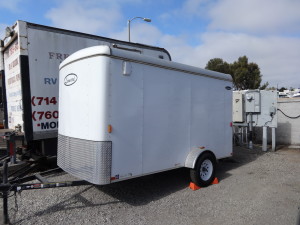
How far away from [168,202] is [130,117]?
1.71 meters

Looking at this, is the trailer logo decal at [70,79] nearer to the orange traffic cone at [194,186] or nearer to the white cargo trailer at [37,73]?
the white cargo trailer at [37,73]

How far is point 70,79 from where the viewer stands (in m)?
4.57

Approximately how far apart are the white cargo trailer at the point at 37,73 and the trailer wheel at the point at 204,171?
3.25 meters

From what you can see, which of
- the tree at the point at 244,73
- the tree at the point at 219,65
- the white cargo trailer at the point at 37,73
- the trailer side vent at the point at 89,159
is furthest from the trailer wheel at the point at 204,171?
the tree at the point at 219,65

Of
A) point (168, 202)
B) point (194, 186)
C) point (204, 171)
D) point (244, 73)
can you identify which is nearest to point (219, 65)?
point (244, 73)

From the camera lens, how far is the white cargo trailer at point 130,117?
3924 millimetres

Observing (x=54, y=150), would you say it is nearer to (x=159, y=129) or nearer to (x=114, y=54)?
(x=159, y=129)

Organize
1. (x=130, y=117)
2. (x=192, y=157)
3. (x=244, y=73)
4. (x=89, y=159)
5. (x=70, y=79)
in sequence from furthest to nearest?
(x=244, y=73) → (x=192, y=157) → (x=70, y=79) → (x=130, y=117) → (x=89, y=159)

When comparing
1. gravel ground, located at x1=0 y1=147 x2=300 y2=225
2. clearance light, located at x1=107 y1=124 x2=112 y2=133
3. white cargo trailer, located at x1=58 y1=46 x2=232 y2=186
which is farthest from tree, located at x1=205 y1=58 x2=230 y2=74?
clearance light, located at x1=107 y1=124 x2=112 y2=133

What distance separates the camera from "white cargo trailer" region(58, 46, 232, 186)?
3.92m

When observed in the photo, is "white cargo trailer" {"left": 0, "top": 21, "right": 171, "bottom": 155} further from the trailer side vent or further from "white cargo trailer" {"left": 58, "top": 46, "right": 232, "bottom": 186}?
the trailer side vent

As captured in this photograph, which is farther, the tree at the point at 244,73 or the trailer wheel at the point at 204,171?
the tree at the point at 244,73

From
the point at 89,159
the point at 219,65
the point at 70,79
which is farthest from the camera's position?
the point at 219,65

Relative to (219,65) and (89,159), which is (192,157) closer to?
(89,159)
